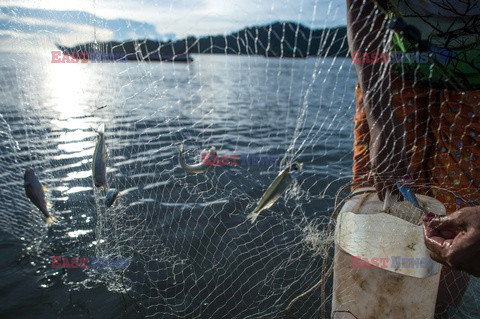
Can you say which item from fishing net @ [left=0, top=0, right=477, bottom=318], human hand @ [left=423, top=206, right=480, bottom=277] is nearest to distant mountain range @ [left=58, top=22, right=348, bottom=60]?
fishing net @ [left=0, top=0, right=477, bottom=318]

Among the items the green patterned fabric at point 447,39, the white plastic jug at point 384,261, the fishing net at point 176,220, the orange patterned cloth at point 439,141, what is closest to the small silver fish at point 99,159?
the fishing net at point 176,220

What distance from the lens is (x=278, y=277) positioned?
12.0 feet

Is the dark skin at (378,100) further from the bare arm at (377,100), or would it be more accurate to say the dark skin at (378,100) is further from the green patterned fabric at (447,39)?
the green patterned fabric at (447,39)

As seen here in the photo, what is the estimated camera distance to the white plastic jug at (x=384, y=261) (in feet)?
7.07

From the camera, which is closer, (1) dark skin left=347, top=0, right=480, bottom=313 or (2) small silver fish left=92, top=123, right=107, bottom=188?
(1) dark skin left=347, top=0, right=480, bottom=313

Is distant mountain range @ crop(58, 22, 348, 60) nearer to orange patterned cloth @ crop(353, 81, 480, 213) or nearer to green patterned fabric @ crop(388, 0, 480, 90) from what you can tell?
green patterned fabric @ crop(388, 0, 480, 90)

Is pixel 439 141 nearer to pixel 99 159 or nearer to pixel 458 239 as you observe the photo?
pixel 458 239

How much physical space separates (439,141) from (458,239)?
1135mm

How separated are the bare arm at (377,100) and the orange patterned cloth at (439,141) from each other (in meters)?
0.19

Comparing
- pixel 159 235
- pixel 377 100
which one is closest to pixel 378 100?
pixel 377 100

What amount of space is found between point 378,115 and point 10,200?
5027 mm

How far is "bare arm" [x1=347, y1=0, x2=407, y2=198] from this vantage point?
2240mm

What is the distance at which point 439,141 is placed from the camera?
101 inches

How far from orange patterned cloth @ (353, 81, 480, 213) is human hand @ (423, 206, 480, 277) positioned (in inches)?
24.0
